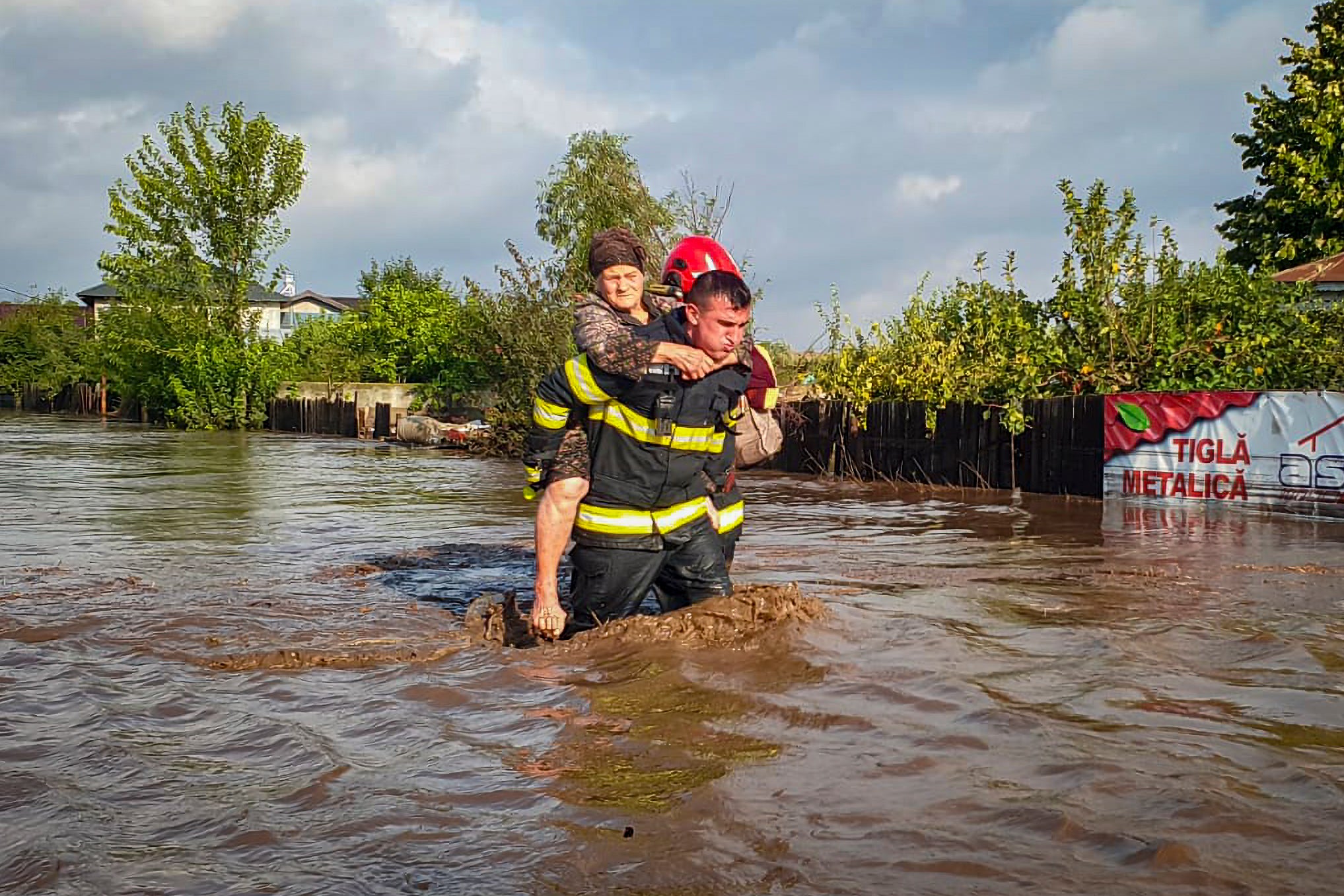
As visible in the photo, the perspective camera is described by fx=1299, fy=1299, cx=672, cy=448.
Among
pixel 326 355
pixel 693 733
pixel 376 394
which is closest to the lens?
pixel 693 733

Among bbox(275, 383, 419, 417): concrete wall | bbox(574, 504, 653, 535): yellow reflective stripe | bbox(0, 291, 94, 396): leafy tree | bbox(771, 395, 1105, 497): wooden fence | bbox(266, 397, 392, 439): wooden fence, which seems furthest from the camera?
bbox(0, 291, 94, 396): leafy tree

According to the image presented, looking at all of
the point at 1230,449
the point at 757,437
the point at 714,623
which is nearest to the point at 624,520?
the point at 714,623

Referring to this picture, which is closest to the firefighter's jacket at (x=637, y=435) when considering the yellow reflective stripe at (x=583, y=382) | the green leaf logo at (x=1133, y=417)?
the yellow reflective stripe at (x=583, y=382)

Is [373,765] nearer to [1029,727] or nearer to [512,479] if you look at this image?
[1029,727]

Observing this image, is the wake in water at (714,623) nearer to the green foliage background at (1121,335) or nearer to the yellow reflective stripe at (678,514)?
the yellow reflective stripe at (678,514)

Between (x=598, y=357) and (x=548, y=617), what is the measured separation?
1293mm

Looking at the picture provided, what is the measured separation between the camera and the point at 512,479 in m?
21.1

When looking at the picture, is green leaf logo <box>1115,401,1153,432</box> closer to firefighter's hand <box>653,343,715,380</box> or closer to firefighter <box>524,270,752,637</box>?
firefighter <box>524,270,752,637</box>

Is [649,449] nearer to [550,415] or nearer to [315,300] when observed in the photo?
[550,415]

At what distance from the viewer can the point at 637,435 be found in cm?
569

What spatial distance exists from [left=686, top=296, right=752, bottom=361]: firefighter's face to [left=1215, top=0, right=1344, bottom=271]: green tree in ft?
80.5

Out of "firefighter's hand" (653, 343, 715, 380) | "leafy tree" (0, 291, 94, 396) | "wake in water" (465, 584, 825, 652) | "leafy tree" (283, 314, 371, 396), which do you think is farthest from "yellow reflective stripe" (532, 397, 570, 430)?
"leafy tree" (0, 291, 94, 396)

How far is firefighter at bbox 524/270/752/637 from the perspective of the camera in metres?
5.55

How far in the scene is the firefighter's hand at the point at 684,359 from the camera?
5.46 meters
